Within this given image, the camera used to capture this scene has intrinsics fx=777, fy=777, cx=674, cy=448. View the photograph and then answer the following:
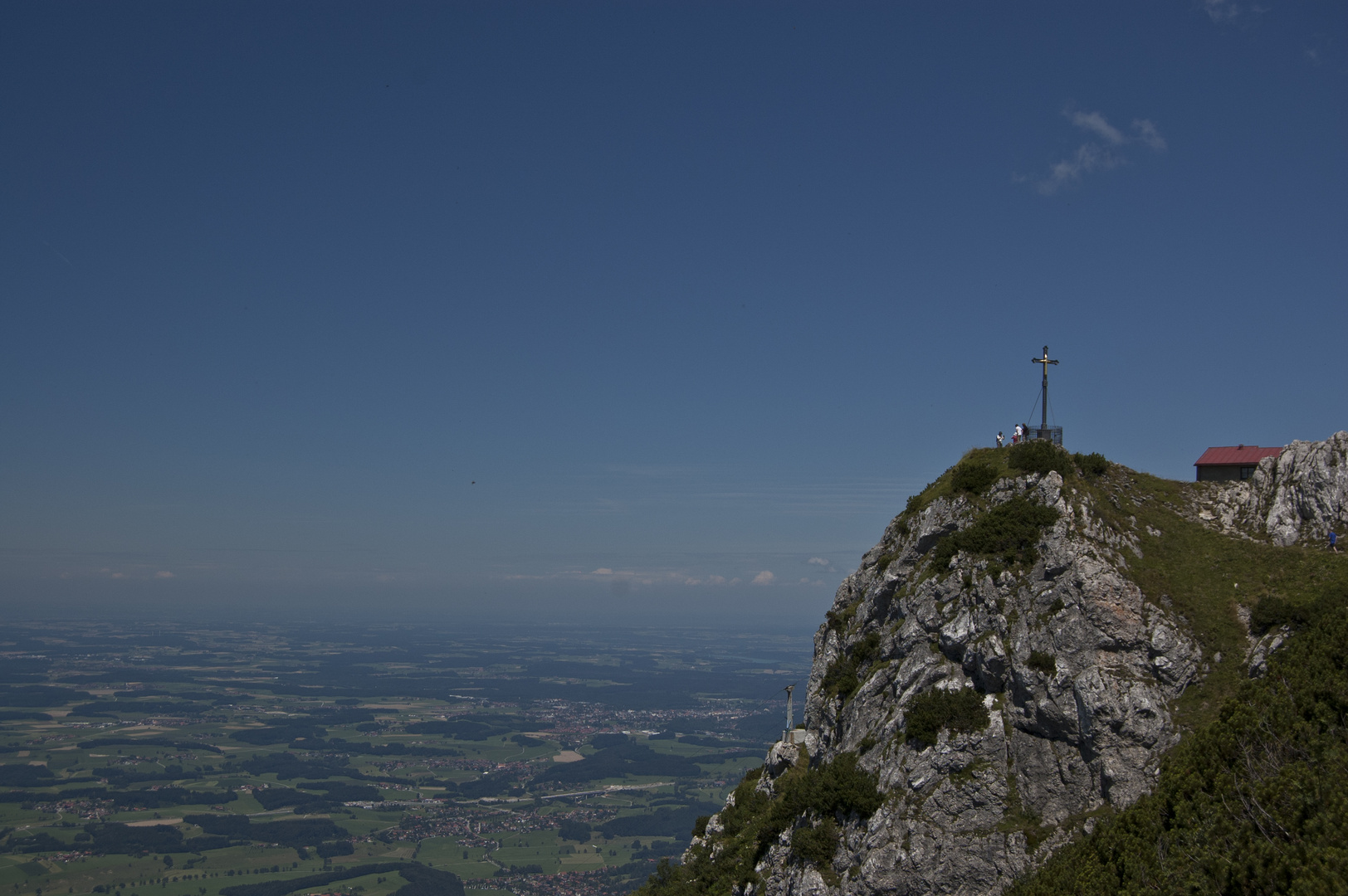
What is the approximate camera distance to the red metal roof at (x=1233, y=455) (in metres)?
39.6

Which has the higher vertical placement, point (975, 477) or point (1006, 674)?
point (975, 477)

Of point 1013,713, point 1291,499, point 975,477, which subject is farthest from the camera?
point 975,477

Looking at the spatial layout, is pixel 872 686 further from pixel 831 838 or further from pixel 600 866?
pixel 600 866

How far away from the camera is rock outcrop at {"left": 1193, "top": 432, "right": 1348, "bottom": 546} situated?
33031 millimetres

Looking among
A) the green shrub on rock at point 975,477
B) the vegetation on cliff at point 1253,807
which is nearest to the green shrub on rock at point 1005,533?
the green shrub on rock at point 975,477

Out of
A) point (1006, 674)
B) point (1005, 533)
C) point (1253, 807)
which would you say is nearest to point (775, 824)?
point (1006, 674)

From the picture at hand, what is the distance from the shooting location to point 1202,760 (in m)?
22.3

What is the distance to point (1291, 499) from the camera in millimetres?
34469

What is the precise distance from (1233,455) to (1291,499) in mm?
6747

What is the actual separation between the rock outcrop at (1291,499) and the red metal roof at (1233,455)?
2441mm

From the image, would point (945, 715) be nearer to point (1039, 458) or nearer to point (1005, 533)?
point (1005, 533)

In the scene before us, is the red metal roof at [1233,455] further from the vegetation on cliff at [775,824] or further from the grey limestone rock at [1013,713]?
the vegetation on cliff at [775,824]

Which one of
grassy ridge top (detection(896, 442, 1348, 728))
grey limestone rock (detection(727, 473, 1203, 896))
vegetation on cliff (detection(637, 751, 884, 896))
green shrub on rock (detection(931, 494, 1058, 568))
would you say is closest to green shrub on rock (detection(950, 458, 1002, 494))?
grassy ridge top (detection(896, 442, 1348, 728))

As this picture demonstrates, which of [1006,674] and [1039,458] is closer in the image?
[1006,674]
